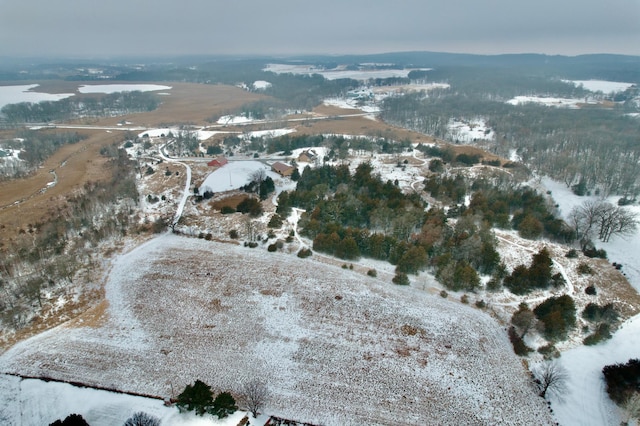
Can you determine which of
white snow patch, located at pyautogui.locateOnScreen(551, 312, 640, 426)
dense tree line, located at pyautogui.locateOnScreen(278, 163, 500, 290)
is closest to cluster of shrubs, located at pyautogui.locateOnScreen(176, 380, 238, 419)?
white snow patch, located at pyautogui.locateOnScreen(551, 312, 640, 426)

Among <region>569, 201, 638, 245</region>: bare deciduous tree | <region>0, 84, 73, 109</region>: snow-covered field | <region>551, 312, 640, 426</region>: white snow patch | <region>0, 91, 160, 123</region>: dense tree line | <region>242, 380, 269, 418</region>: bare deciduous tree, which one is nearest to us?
<region>242, 380, 269, 418</region>: bare deciduous tree

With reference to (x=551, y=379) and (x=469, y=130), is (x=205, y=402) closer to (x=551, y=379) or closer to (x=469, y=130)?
(x=551, y=379)

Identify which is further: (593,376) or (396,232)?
(396,232)

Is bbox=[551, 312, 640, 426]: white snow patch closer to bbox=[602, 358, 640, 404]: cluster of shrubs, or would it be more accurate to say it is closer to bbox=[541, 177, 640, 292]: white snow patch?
bbox=[602, 358, 640, 404]: cluster of shrubs

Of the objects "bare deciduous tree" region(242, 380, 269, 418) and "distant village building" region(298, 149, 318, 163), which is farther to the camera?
"distant village building" region(298, 149, 318, 163)

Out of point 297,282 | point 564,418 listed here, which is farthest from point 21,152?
point 564,418

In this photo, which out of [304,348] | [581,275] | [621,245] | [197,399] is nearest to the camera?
[197,399]

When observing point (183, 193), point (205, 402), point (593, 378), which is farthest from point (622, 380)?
point (183, 193)
